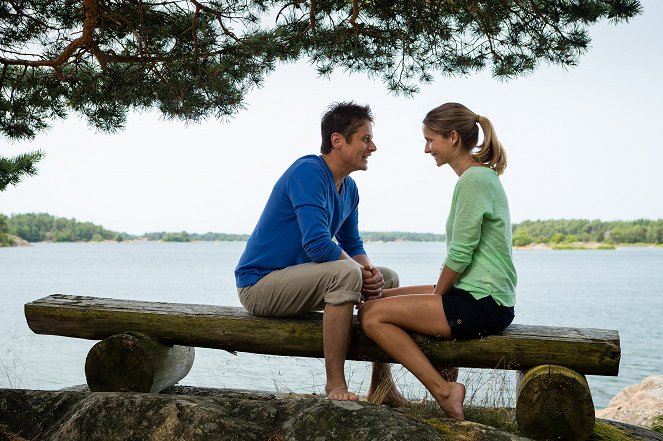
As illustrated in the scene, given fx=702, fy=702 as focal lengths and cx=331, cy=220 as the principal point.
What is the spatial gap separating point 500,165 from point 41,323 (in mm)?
2785

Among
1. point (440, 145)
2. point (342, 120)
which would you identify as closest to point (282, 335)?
point (342, 120)

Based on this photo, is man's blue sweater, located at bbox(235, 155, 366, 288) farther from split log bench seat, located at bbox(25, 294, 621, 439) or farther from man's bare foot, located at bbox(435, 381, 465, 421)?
man's bare foot, located at bbox(435, 381, 465, 421)

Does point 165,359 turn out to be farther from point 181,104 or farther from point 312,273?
point 181,104

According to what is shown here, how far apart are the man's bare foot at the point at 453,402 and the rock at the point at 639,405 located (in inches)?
106

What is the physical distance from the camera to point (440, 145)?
345 cm

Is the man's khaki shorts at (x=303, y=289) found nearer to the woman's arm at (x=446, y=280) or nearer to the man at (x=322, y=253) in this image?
the man at (x=322, y=253)

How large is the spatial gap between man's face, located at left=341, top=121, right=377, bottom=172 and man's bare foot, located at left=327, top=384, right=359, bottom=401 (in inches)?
44.8

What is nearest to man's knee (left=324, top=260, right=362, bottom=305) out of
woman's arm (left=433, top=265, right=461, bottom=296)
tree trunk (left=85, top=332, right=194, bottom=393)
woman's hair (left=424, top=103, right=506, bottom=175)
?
woman's arm (left=433, top=265, right=461, bottom=296)

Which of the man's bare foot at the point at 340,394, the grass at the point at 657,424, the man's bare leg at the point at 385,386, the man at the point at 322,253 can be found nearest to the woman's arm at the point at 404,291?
the man at the point at 322,253

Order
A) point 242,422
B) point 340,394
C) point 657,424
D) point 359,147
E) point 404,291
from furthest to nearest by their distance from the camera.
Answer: point 657,424, point 404,291, point 359,147, point 340,394, point 242,422

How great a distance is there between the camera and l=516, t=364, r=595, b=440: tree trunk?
3352 millimetres

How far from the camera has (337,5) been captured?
587cm

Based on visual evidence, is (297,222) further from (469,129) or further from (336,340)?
(469,129)

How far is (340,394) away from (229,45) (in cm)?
342
